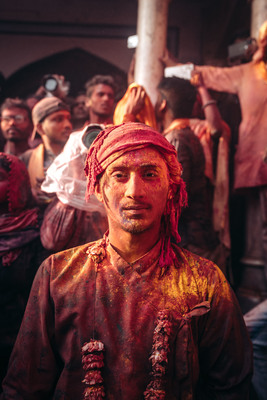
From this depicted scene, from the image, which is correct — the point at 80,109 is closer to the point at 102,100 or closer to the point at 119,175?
the point at 102,100

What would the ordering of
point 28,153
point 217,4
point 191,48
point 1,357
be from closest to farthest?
1. point 1,357
2. point 28,153
3. point 217,4
4. point 191,48

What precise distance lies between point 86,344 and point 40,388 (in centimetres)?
30

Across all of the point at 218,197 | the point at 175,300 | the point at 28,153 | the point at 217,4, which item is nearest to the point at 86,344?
the point at 175,300

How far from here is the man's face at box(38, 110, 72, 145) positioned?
3.56 m

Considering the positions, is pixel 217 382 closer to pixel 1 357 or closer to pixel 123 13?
pixel 1 357

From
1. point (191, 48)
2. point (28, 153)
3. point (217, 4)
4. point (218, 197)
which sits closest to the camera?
point (218, 197)

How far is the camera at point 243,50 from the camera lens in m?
3.86

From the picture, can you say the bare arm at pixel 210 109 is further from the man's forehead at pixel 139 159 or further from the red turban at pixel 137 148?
the man's forehead at pixel 139 159

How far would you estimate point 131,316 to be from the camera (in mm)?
1545

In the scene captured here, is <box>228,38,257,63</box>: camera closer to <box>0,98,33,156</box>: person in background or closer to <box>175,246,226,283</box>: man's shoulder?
<box>0,98,33,156</box>: person in background

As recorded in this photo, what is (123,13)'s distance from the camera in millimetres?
6766

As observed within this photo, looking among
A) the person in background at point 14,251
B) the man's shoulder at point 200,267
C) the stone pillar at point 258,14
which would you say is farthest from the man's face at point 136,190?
the stone pillar at point 258,14

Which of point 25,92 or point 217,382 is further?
point 25,92

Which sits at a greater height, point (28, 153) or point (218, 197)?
point (28, 153)
